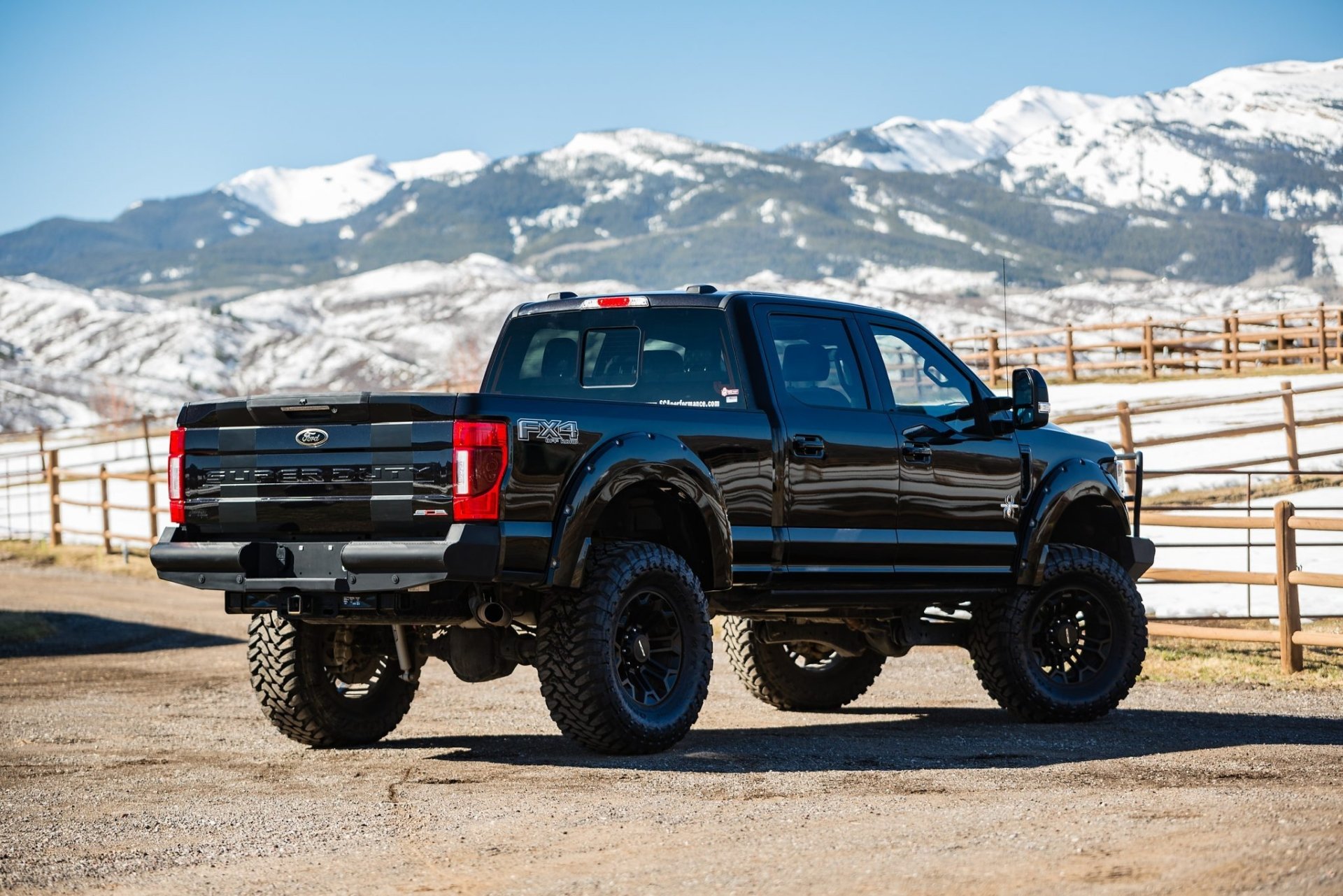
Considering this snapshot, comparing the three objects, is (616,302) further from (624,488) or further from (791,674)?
(791,674)

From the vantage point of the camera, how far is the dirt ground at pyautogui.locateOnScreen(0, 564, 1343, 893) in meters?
5.39

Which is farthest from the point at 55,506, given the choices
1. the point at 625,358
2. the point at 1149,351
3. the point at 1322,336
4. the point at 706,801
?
the point at 1322,336

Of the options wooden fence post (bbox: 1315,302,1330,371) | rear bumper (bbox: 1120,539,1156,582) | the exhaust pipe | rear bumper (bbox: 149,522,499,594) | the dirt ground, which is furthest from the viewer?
wooden fence post (bbox: 1315,302,1330,371)

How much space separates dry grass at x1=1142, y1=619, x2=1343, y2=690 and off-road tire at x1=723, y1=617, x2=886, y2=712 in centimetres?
245

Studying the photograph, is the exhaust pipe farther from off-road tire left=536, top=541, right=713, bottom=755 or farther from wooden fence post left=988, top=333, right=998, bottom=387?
wooden fence post left=988, top=333, right=998, bottom=387

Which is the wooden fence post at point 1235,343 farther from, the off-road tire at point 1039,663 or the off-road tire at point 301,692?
the off-road tire at point 301,692

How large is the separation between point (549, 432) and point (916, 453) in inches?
97.8

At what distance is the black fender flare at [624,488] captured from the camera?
7.52 meters

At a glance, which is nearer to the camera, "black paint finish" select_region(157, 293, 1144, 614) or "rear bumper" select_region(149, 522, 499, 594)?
"rear bumper" select_region(149, 522, 499, 594)

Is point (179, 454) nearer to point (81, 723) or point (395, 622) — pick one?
point (395, 622)

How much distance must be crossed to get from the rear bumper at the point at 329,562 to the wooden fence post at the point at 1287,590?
6365mm

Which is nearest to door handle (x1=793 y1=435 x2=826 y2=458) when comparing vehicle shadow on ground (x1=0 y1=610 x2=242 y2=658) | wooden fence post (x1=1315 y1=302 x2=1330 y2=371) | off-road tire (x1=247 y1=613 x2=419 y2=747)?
off-road tire (x1=247 y1=613 x2=419 y2=747)

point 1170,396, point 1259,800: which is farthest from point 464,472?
point 1170,396

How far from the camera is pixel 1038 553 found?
969 cm
